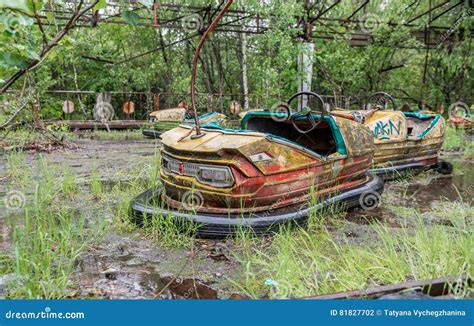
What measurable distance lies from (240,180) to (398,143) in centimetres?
260

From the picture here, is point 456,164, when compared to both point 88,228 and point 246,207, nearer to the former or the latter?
point 246,207

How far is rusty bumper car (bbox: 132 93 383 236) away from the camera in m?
2.44

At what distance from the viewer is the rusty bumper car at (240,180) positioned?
7.99 feet

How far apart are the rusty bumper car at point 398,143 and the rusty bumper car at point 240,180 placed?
1.24 meters

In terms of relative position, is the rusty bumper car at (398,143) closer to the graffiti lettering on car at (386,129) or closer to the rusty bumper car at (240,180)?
the graffiti lettering on car at (386,129)

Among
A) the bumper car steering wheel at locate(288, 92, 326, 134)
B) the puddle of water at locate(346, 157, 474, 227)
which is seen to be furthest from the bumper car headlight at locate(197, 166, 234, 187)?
the puddle of water at locate(346, 157, 474, 227)

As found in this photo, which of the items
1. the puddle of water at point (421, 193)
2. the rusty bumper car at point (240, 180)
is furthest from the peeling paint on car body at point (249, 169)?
the puddle of water at point (421, 193)

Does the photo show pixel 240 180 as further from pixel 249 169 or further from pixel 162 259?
pixel 162 259

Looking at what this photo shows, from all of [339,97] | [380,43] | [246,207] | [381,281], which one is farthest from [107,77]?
[381,281]

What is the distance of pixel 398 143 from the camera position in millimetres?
4344

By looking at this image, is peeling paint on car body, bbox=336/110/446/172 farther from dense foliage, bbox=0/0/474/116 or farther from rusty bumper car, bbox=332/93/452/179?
dense foliage, bbox=0/0/474/116

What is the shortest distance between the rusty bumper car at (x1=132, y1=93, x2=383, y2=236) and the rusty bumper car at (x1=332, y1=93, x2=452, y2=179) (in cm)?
124

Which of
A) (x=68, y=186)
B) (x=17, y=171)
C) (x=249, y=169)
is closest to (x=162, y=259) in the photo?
(x=249, y=169)

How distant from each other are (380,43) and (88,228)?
11.1 m
